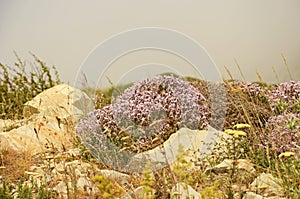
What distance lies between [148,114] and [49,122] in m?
2.17

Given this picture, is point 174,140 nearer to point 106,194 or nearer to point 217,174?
point 217,174

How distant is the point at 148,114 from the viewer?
5.70m

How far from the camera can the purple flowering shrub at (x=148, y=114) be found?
566cm

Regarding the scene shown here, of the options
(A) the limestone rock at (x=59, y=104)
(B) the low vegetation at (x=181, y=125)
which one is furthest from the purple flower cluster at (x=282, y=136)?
(A) the limestone rock at (x=59, y=104)

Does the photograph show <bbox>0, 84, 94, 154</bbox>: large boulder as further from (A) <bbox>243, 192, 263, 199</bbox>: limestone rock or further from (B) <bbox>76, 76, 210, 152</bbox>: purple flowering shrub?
(A) <bbox>243, 192, 263, 199</bbox>: limestone rock

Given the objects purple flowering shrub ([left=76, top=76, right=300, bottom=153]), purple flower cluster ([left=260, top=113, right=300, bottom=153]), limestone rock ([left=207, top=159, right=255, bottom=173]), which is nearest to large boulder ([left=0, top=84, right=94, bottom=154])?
purple flowering shrub ([left=76, top=76, right=300, bottom=153])

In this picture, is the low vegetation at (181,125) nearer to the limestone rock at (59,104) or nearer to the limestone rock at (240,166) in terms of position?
the limestone rock at (240,166)

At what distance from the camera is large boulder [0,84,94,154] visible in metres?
6.19

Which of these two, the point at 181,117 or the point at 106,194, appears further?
the point at 181,117

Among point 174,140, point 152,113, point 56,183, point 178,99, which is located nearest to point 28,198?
point 56,183

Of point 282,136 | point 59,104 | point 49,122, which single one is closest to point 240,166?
point 282,136

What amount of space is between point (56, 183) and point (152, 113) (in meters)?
1.73

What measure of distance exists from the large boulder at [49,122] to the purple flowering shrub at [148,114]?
1.57ft

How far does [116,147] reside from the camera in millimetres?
5547
